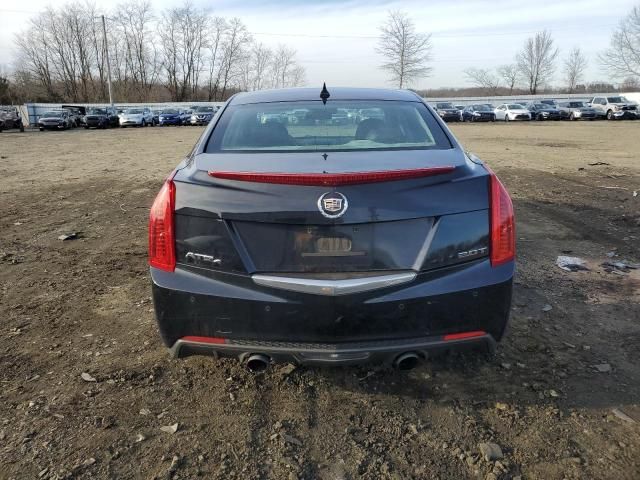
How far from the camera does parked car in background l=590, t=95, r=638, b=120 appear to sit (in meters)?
43.4

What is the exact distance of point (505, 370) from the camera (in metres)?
3.25

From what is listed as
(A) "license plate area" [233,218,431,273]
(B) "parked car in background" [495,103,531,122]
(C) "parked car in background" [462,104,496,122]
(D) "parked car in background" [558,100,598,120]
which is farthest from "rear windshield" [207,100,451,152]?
(D) "parked car in background" [558,100,598,120]

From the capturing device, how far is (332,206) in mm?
2434

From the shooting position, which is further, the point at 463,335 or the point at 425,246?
the point at 463,335

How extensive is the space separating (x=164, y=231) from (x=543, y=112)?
48.4 m

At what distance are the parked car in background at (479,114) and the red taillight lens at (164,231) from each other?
46.9 meters

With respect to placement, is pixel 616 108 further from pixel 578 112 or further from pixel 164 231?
pixel 164 231

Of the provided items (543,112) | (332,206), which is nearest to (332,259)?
(332,206)

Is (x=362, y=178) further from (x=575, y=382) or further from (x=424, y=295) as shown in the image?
(x=575, y=382)

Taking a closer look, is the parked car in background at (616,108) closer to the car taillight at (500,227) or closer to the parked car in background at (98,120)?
the parked car in background at (98,120)

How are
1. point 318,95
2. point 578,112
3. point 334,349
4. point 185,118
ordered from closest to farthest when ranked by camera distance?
point 334,349, point 318,95, point 578,112, point 185,118

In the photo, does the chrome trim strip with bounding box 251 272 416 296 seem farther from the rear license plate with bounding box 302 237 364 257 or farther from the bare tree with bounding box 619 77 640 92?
the bare tree with bounding box 619 77 640 92

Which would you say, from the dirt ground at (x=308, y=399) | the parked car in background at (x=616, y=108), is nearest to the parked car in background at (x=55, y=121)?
the dirt ground at (x=308, y=399)

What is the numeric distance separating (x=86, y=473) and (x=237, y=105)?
7.98 feet
